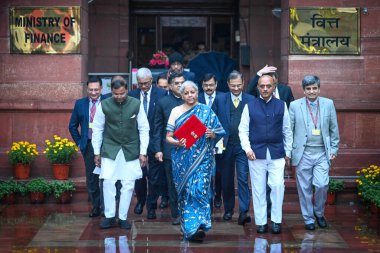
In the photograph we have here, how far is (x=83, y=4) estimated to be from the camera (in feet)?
48.4

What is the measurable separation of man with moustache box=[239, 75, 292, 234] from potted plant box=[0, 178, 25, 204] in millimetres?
3789

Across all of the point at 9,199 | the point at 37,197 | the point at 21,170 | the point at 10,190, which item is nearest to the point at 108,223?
the point at 37,197

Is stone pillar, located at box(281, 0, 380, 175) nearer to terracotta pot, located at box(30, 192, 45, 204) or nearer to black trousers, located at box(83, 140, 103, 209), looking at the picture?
black trousers, located at box(83, 140, 103, 209)

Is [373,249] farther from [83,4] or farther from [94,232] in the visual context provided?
[83,4]

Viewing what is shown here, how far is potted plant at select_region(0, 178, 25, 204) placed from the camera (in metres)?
13.6

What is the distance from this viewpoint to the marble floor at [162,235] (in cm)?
1081

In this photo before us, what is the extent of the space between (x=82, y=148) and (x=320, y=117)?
3127 mm

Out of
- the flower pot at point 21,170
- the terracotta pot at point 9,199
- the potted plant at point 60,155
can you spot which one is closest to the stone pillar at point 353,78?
the potted plant at point 60,155

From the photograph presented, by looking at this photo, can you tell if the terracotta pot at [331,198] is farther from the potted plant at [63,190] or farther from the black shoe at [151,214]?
the potted plant at [63,190]

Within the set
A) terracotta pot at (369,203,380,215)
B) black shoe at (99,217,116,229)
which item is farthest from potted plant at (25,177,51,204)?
terracotta pot at (369,203,380,215)

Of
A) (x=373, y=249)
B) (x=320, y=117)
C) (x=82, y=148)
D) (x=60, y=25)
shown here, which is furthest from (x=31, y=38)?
(x=373, y=249)

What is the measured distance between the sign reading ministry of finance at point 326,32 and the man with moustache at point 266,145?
3074 mm

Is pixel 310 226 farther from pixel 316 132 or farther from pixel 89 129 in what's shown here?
pixel 89 129

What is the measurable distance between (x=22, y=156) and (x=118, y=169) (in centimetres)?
282
